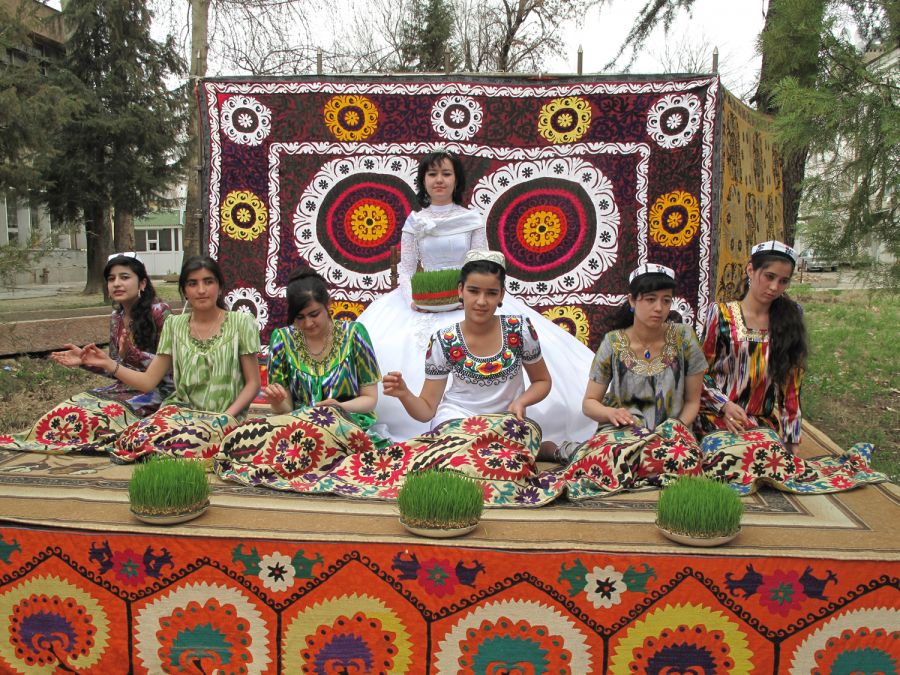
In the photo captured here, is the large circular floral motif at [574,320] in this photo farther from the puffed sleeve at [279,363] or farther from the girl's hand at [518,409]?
the puffed sleeve at [279,363]

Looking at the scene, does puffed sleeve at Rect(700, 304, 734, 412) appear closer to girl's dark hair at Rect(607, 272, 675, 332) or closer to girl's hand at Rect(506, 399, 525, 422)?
girl's dark hair at Rect(607, 272, 675, 332)

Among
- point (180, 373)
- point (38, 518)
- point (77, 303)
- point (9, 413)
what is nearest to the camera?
point (38, 518)

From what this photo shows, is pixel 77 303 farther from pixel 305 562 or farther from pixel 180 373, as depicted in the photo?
pixel 305 562

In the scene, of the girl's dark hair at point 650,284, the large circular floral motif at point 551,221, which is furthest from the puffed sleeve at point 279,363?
the large circular floral motif at point 551,221

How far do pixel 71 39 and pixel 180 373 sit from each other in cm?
1275

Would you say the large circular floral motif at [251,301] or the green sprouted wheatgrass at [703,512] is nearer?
the green sprouted wheatgrass at [703,512]

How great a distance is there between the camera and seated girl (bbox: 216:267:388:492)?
2.79 metres

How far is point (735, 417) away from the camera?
2977 millimetres

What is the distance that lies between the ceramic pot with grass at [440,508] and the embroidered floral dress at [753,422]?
1199 mm

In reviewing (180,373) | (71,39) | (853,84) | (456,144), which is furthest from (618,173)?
(71,39)

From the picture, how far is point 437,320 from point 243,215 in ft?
6.86

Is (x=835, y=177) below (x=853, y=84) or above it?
below

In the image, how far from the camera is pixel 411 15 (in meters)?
16.6

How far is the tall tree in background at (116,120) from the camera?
1277cm
